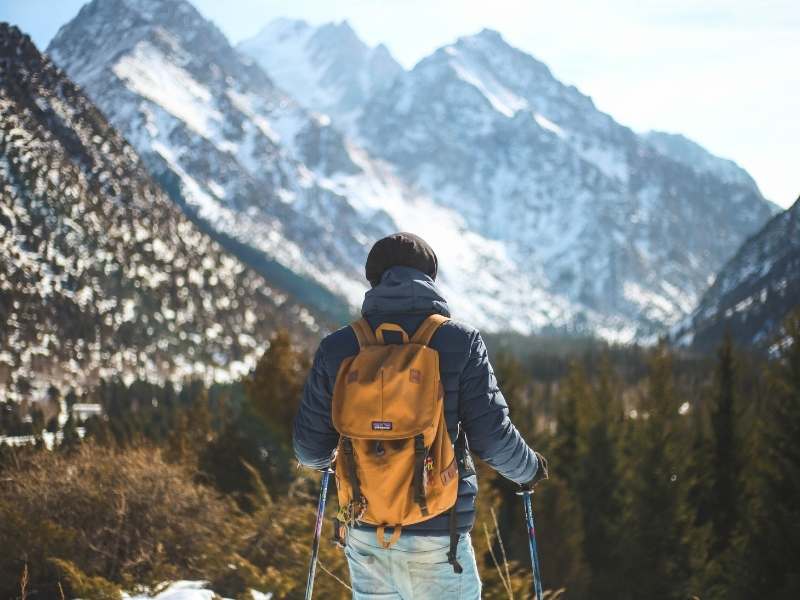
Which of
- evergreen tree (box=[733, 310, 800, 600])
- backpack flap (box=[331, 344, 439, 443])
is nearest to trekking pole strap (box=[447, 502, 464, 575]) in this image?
→ backpack flap (box=[331, 344, 439, 443])

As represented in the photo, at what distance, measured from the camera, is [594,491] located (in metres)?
26.6

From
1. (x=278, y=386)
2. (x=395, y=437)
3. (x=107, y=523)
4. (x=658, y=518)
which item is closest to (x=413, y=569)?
(x=395, y=437)

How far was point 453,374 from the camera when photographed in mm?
3957

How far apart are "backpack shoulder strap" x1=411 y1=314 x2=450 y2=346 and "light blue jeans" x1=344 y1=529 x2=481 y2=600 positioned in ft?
3.51

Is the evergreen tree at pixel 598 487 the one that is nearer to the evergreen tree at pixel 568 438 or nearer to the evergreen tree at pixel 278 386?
the evergreen tree at pixel 568 438

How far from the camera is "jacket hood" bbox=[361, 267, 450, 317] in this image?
159 inches

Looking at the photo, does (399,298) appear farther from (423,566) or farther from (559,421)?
(559,421)

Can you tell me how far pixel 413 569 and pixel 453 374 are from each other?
1.10m

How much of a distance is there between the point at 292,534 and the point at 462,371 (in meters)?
5.31

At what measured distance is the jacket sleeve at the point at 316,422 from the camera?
4207 millimetres

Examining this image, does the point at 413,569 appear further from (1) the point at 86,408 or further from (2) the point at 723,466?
(1) the point at 86,408

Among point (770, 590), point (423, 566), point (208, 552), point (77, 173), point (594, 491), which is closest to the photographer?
point (423, 566)

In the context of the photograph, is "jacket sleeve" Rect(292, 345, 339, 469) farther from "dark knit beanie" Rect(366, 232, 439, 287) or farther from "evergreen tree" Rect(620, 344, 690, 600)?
"evergreen tree" Rect(620, 344, 690, 600)

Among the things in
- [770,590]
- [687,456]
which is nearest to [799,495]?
[770,590]
